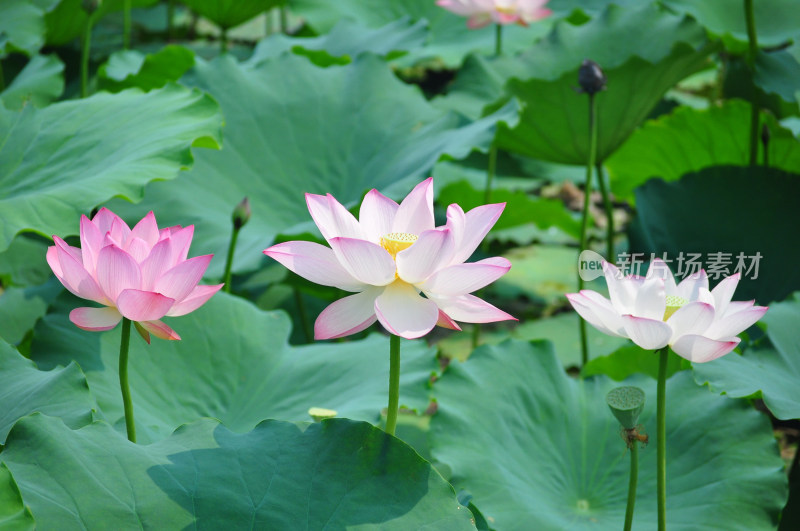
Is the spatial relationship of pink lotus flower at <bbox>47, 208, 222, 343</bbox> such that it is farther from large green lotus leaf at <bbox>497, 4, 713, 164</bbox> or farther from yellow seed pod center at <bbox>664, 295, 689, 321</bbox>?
large green lotus leaf at <bbox>497, 4, 713, 164</bbox>

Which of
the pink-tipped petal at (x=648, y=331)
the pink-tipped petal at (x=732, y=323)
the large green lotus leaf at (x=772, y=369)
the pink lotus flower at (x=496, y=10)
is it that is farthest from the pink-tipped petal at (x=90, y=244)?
the pink lotus flower at (x=496, y=10)

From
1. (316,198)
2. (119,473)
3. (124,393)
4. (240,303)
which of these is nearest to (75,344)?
(240,303)

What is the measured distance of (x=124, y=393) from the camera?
993 mm

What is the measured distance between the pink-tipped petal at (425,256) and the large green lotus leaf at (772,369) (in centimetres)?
61

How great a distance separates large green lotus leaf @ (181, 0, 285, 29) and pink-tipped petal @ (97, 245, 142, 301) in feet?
7.03

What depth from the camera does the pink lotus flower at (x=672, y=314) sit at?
36.2 inches

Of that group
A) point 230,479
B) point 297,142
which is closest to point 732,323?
point 230,479

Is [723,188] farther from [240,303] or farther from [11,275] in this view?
[11,275]

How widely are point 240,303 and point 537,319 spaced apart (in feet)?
4.16

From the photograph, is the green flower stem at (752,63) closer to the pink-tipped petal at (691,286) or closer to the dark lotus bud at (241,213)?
the pink-tipped petal at (691,286)

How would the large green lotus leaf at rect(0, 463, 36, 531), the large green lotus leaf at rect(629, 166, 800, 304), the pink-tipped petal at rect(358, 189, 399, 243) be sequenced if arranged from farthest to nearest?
the large green lotus leaf at rect(629, 166, 800, 304) < the pink-tipped petal at rect(358, 189, 399, 243) < the large green lotus leaf at rect(0, 463, 36, 531)

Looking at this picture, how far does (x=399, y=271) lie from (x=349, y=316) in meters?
0.08

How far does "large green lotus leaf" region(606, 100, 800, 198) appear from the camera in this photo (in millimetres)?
2352

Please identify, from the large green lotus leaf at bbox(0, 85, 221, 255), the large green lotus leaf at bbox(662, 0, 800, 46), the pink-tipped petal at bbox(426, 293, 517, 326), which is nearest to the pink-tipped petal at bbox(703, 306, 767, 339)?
the pink-tipped petal at bbox(426, 293, 517, 326)
